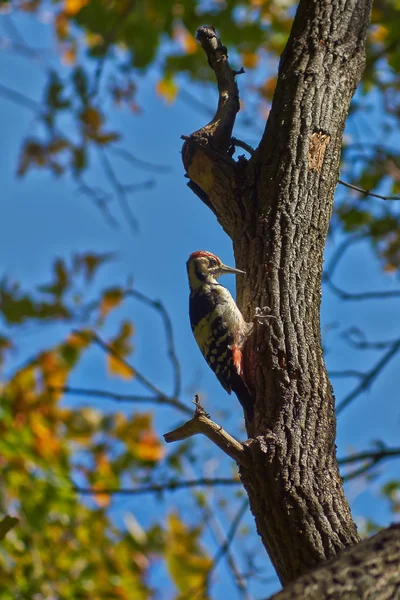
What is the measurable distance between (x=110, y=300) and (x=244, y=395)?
2.23 metres

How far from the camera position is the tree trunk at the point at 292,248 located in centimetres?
245

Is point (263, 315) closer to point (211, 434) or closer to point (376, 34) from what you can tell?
point (211, 434)

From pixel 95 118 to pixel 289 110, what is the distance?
383 cm

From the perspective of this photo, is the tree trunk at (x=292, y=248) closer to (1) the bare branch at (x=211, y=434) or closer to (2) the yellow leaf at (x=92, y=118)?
(1) the bare branch at (x=211, y=434)

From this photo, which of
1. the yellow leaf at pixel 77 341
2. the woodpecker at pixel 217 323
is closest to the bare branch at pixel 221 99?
the woodpecker at pixel 217 323

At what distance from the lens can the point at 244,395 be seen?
127 inches

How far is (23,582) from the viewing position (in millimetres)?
3885

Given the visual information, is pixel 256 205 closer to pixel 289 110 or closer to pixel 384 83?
pixel 289 110

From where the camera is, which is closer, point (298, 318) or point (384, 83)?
point (298, 318)

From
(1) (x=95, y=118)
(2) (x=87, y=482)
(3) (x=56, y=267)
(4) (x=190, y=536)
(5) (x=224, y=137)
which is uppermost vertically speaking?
(1) (x=95, y=118)

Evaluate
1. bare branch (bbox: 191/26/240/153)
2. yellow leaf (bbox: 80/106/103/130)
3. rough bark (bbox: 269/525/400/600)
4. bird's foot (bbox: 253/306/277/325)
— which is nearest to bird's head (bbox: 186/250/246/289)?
bare branch (bbox: 191/26/240/153)

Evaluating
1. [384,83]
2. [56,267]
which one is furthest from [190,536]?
[384,83]

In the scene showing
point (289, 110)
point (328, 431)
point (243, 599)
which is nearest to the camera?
point (328, 431)

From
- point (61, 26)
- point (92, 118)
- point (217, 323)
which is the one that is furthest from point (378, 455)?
point (61, 26)
